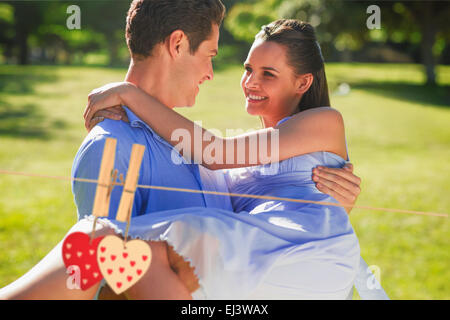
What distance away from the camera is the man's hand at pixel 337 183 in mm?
2369

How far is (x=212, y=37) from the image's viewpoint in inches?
92.7

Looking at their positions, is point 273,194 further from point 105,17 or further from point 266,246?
point 105,17

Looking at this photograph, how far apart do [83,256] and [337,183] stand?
134 centimetres

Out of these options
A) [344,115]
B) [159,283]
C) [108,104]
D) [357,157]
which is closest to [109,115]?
[108,104]

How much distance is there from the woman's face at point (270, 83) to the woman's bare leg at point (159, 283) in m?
1.28

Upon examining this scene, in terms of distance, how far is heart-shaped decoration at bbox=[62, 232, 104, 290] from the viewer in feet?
5.24

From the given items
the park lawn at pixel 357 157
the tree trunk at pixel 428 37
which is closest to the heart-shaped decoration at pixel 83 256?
the park lawn at pixel 357 157

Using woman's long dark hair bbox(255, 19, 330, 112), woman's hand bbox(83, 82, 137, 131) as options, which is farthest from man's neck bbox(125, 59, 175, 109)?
woman's long dark hair bbox(255, 19, 330, 112)

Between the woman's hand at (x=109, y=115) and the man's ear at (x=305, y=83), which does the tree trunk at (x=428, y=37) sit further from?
the woman's hand at (x=109, y=115)

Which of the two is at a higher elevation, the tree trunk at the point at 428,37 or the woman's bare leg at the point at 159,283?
the tree trunk at the point at 428,37

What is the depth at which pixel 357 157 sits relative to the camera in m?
12.5

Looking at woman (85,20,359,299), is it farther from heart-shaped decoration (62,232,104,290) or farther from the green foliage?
the green foliage
